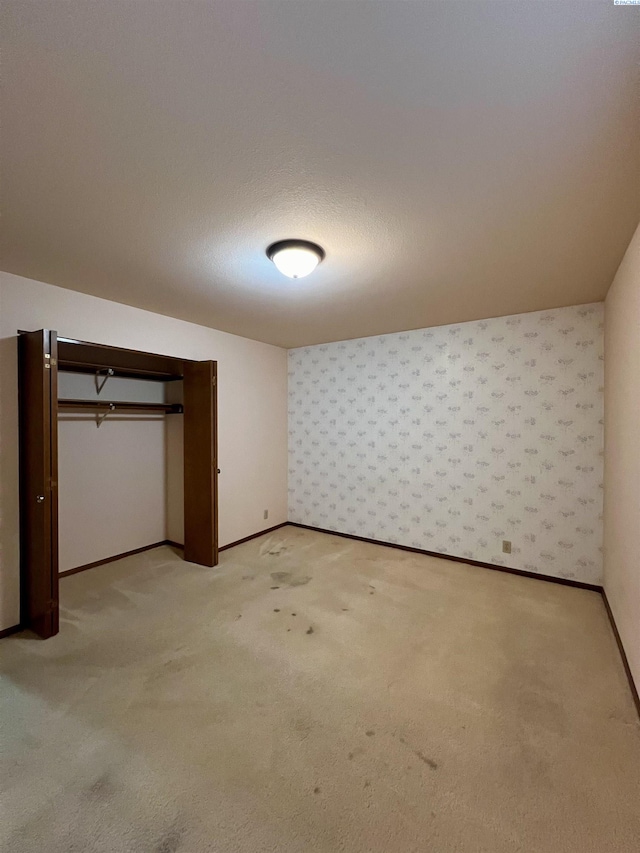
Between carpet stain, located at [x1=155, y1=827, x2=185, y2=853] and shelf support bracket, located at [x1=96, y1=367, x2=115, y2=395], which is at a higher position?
shelf support bracket, located at [x1=96, y1=367, x2=115, y2=395]

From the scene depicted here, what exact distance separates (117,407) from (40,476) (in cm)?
135

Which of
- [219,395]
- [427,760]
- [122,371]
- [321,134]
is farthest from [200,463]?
[321,134]

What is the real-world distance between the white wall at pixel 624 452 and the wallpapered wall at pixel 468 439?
26 centimetres

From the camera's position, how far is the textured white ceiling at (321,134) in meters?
0.95

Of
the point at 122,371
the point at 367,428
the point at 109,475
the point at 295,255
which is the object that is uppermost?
the point at 295,255

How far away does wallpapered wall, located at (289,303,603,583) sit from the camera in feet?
10.7

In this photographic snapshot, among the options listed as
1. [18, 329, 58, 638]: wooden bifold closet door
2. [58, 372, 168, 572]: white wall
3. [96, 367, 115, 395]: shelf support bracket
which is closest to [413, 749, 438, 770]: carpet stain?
[18, 329, 58, 638]: wooden bifold closet door

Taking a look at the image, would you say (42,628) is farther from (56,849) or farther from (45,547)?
(56,849)

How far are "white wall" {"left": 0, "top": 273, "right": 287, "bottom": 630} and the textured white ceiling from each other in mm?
429

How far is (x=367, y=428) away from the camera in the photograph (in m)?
4.43

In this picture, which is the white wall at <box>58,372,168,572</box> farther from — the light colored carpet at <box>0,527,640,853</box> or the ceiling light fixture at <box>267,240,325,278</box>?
the ceiling light fixture at <box>267,240,325,278</box>

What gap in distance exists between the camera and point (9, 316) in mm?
2551

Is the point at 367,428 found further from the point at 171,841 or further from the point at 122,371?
the point at 171,841

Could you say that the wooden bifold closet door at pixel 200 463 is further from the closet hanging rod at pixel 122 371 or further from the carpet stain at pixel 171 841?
the carpet stain at pixel 171 841
